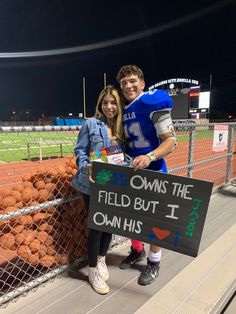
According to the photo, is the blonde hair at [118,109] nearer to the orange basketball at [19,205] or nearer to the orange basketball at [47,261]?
the orange basketball at [19,205]

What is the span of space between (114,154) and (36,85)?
55358 millimetres

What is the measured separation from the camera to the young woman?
225 cm

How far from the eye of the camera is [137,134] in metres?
2.35

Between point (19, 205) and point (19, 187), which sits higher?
point (19, 187)

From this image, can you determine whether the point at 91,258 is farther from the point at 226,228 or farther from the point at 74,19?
the point at 74,19

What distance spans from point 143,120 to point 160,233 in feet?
2.76

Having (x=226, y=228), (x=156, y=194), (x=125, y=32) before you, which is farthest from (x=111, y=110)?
(x=125, y=32)

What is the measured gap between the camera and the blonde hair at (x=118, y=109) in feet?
7.38

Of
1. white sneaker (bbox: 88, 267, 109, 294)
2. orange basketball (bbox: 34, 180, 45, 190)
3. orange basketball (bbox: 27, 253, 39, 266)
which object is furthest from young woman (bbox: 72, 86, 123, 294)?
orange basketball (bbox: 27, 253, 39, 266)

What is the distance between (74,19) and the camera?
53.3 metres

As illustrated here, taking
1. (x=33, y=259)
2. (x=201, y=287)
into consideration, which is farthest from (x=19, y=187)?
(x=201, y=287)

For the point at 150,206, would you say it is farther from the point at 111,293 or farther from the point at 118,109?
the point at 111,293

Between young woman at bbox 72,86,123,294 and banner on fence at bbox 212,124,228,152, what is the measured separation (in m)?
3.38

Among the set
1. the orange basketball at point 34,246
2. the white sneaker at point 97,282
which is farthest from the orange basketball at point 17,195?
the white sneaker at point 97,282
